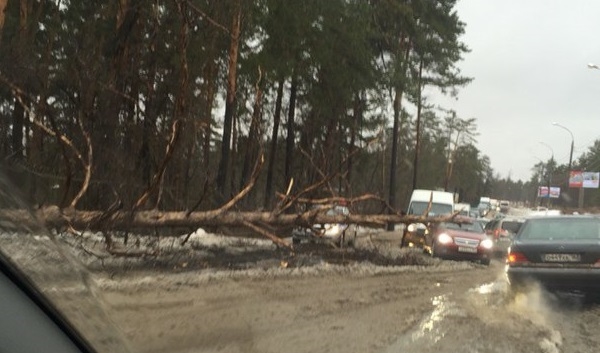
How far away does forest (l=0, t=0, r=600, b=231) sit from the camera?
11648 mm

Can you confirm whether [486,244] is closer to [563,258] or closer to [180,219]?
[563,258]

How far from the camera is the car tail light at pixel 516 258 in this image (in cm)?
1052

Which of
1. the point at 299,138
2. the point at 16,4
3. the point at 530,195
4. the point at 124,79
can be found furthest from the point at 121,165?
the point at 530,195

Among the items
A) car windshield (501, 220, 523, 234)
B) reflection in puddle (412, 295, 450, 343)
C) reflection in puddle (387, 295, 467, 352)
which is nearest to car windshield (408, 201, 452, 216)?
car windshield (501, 220, 523, 234)

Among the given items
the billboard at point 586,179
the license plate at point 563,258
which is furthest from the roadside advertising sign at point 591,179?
the license plate at point 563,258

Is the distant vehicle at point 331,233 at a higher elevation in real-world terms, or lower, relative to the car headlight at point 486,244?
higher

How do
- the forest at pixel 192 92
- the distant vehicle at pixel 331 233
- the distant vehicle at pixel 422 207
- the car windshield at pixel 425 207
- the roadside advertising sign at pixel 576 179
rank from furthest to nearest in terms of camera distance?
the roadside advertising sign at pixel 576 179 → the car windshield at pixel 425 207 → the distant vehicle at pixel 422 207 → the distant vehicle at pixel 331 233 → the forest at pixel 192 92

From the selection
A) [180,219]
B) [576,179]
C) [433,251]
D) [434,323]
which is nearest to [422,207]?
→ [433,251]

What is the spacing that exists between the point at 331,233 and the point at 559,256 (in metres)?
5.99

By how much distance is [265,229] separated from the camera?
11695 millimetres

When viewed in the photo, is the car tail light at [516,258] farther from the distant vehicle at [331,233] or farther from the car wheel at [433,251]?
the car wheel at [433,251]

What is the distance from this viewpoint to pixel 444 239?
19.0 m

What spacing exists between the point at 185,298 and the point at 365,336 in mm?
2415

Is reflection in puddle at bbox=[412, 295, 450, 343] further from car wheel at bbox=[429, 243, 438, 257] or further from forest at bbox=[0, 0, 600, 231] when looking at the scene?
car wheel at bbox=[429, 243, 438, 257]
